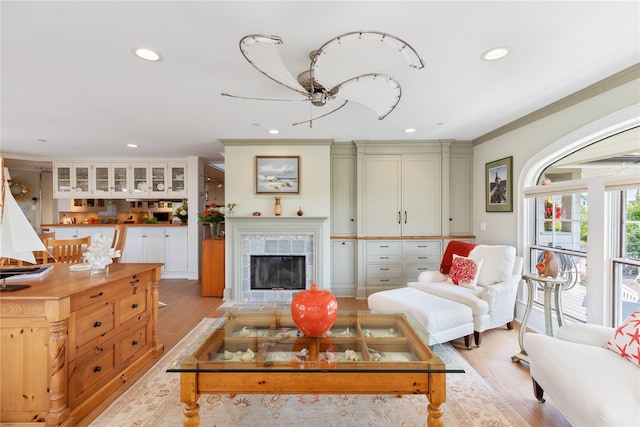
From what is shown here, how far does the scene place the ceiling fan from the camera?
1529 mm

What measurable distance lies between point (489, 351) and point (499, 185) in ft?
7.22

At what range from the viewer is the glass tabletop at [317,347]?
153cm

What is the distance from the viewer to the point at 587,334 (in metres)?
1.85

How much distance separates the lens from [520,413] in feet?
6.28

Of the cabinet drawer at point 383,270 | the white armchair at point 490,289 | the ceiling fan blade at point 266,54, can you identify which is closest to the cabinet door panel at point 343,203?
the cabinet drawer at point 383,270

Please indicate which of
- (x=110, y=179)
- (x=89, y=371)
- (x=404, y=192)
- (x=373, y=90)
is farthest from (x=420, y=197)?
(x=110, y=179)

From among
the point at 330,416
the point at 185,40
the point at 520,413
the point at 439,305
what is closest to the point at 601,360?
the point at 520,413

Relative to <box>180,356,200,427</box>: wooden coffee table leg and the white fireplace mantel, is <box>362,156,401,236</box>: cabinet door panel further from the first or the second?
<box>180,356,200,427</box>: wooden coffee table leg

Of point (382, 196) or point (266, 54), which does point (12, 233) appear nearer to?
point (266, 54)

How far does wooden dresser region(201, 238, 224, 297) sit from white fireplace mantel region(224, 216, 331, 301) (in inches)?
10.1

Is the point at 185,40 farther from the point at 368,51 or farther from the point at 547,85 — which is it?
the point at 547,85

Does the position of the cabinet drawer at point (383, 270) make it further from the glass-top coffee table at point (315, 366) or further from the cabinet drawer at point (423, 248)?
the glass-top coffee table at point (315, 366)

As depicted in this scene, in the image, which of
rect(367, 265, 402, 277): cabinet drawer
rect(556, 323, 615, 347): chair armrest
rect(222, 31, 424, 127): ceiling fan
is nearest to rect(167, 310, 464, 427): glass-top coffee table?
rect(556, 323, 615, 347): chair armrest

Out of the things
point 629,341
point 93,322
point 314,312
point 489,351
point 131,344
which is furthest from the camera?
point 489,351
